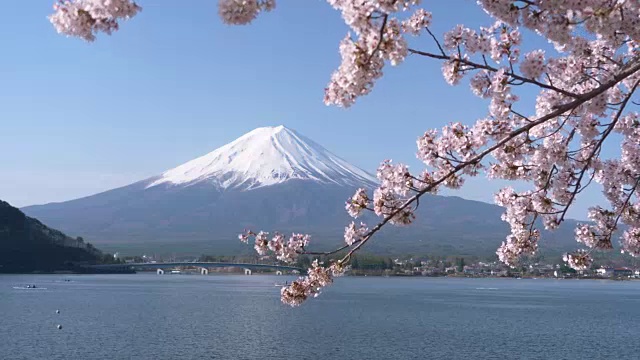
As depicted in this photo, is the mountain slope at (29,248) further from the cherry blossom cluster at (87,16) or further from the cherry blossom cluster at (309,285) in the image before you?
the cherry blossom cluster at (87,16)

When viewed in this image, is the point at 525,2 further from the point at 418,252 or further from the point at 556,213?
the point at 418,252

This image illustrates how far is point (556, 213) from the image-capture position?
4.77 meters

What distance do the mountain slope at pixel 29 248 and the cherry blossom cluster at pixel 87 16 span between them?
9625 cm

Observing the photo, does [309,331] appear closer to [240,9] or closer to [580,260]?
[580,260]

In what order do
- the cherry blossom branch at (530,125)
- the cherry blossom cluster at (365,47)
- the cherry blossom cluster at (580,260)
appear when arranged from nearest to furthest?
the cherry blossom cluster at (365,47)
the cherry blossom branch at (530,125)
the cherry blossom cluster at (580,260)

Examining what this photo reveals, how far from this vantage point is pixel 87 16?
303 cm

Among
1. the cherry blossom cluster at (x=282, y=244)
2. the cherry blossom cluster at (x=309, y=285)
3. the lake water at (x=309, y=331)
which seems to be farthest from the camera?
the lake water at (x=309, y=331)

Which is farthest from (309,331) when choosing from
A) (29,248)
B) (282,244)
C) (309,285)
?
(29,248)

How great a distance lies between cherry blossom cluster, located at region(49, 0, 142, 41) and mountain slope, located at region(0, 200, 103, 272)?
3789 inches

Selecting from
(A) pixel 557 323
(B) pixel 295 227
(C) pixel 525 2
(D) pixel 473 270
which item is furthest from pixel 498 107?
(B) pixel 295 227

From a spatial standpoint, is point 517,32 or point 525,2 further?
point 517,32

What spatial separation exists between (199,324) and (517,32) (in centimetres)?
3051

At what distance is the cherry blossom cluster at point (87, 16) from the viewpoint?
2.98 metres

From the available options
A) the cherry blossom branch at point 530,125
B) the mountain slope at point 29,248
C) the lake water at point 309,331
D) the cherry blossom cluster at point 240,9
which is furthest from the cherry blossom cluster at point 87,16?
the mountain slope at point 29,248
